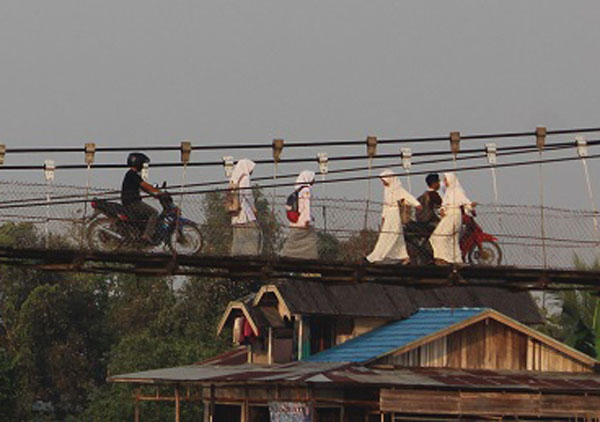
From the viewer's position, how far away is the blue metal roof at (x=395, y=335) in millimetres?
41844

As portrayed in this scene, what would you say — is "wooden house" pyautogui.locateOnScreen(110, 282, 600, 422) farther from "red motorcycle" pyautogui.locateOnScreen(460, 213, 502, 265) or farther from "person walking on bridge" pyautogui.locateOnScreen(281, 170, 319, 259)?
"person walking on bridge" pyautogui.locateOnScreen(281, 170, 319, 259)

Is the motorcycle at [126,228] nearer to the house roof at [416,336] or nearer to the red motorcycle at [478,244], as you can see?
the red motorcycle at [478,244]

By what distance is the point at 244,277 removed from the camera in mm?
26969

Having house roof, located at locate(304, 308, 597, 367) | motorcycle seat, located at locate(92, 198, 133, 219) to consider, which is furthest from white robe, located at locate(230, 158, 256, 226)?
house roof, located at locate(304, 308, 597, 367)

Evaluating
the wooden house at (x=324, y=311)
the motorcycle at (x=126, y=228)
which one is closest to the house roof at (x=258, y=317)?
the wooden house at (x=324, y=311)

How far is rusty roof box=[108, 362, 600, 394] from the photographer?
125ft

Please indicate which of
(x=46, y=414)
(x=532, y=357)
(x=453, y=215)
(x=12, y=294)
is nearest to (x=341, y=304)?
(x=532, y=357)

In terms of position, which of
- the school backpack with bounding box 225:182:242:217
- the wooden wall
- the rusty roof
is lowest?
the rusty roof

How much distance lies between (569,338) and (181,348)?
1836cm

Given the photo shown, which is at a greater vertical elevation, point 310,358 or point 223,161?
point 223,161

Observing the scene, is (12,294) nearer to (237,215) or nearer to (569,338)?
(569,338)

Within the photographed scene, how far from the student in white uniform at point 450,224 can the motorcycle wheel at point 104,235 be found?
6.64 metres

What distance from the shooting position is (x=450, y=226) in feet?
95.0

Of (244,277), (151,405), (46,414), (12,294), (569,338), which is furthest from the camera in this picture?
(12,294)
